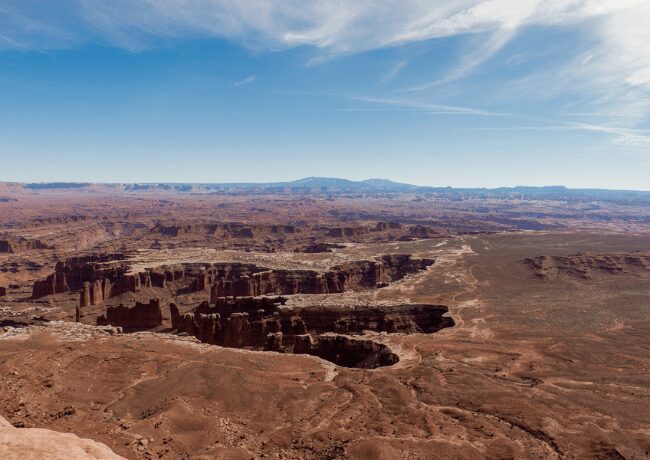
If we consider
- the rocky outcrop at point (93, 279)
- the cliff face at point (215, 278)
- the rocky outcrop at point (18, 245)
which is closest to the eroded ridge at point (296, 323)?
the cliff face at point (215, 278)

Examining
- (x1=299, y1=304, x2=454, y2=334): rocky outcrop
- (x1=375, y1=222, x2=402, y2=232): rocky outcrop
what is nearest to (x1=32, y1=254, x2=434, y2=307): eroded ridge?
(x1=299, y1=304, x2=454, y2=334): rocky outcrop

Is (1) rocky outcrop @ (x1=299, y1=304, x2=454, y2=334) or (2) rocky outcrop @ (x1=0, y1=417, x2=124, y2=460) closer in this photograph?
(2) rocky outcrop @ (x1=0, y1=417, x2=124, y2=460)

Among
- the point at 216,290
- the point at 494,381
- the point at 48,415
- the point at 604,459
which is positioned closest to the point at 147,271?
the point at 216,290

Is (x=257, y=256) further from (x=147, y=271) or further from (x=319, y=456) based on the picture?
(x=319, y=456)

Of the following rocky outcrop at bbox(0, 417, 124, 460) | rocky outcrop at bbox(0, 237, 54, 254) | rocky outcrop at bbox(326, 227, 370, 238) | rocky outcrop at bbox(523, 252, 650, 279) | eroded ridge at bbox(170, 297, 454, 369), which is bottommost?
rocky outcrop at bbox(0, 237, 54, 254)

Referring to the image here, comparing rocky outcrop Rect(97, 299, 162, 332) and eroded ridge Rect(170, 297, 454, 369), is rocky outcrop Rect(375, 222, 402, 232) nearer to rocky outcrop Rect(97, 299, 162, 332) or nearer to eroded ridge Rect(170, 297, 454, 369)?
rocky outcrop Rect(97, 299, 162, 332)

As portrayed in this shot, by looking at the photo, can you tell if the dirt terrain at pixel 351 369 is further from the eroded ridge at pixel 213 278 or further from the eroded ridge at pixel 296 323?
the eroded ridge at pixel 213 278

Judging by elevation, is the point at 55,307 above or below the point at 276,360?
below
